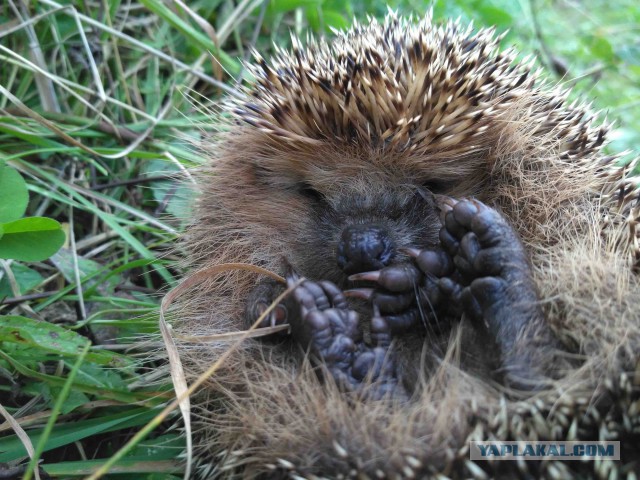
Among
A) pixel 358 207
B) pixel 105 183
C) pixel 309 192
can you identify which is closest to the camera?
pixel 358 207

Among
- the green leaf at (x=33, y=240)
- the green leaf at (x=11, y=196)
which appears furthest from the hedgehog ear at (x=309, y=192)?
the green leaf at (x=11, y=196)

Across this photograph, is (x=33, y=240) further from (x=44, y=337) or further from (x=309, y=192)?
(x=309, y=192)

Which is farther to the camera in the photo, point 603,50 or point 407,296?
point 603,50

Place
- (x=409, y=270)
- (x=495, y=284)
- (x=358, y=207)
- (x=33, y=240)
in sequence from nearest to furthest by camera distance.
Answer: (x=495, y=284) → (x=409, y=270) → (x=33, y=240) → (x=358, y=207)

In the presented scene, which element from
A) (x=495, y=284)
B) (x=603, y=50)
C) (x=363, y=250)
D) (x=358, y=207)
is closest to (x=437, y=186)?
(x=358, y=207)

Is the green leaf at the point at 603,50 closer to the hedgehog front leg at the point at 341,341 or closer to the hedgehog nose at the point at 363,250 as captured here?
the hedgehog nose at the point at 363,250

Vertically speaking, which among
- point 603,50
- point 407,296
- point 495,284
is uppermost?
point 603,50

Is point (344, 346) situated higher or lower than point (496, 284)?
lower
